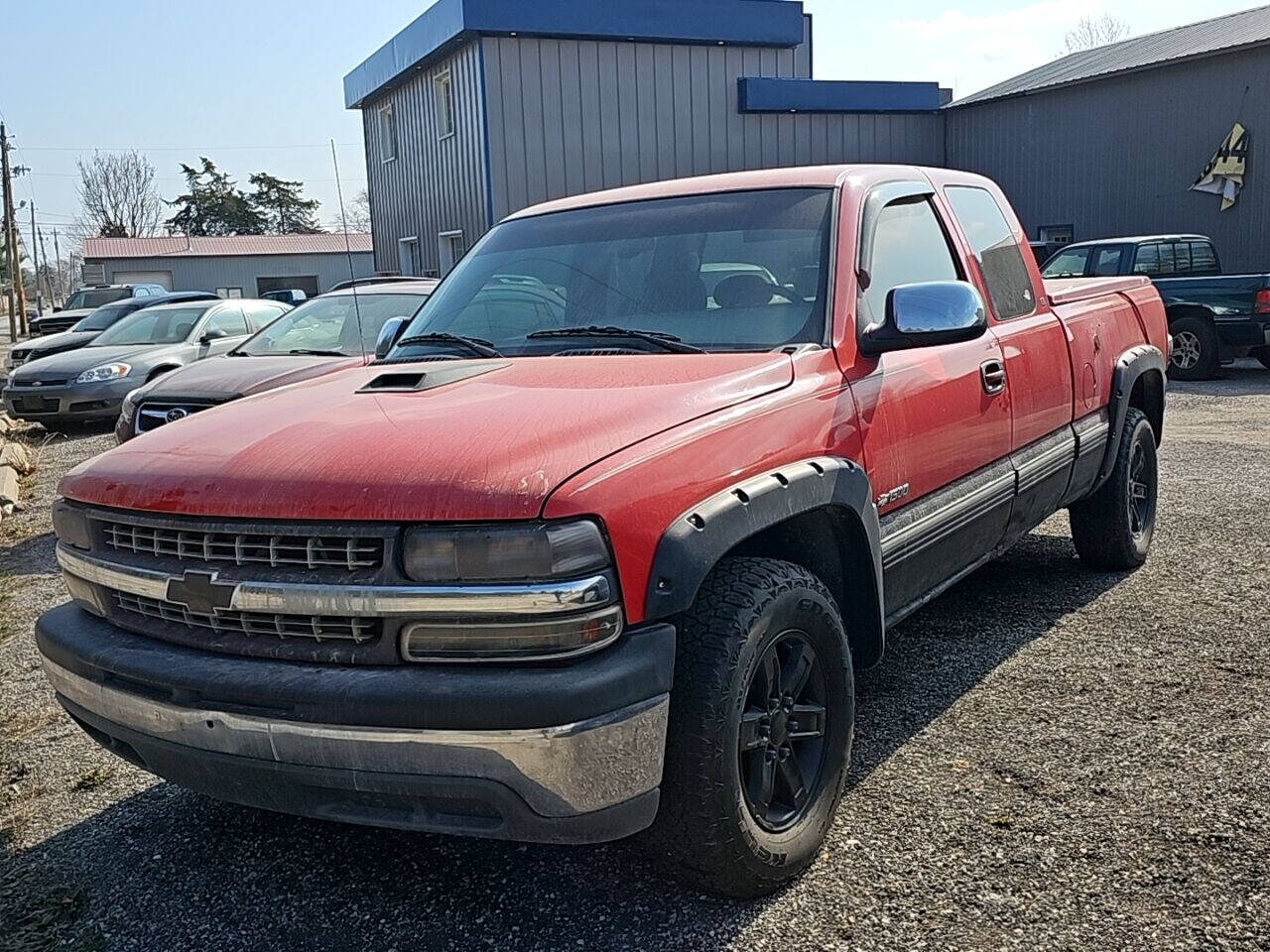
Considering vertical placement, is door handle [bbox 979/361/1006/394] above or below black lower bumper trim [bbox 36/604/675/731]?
above

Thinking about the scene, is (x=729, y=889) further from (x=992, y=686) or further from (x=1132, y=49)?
(x=1132, y=49)

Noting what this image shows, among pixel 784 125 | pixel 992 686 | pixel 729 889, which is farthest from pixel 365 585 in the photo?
pixel 784 125

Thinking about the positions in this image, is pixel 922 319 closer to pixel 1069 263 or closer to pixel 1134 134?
pixel 1069 263

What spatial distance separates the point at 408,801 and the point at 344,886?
792mm

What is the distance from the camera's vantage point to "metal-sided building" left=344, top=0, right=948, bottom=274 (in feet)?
57.2

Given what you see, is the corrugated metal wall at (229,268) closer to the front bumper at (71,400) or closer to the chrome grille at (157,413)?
the front bumper at (71,400)

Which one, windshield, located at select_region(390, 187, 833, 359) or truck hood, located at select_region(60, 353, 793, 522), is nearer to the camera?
truck hood, located at select_region(60, 353, 793, 522)

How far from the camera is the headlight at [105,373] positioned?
12.7 meters

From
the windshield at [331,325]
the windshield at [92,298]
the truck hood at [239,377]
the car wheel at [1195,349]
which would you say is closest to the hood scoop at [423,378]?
the truck hood at [239,377]

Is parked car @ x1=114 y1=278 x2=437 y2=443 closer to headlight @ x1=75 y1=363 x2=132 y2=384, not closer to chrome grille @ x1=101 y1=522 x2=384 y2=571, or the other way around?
chrome grille @ x1=101 y1=522 x2=384 y2=571

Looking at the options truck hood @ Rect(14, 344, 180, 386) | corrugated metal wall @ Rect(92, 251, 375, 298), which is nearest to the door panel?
truck hood @ Rect(14, 344, 180, 386)

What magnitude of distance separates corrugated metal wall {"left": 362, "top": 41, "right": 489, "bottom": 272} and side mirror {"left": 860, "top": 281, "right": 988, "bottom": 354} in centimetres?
1496

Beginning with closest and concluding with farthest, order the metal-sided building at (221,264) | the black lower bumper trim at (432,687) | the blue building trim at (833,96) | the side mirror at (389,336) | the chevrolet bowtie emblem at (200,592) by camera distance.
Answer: the black lower bumper trim at (432,687), the chevrolet bowtie emblem at (200,592), the side mirror at (389,336), the blue building trim at (833,96), the metal-sided building at (221,264)

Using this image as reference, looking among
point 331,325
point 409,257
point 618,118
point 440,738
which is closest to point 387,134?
point 409,257
